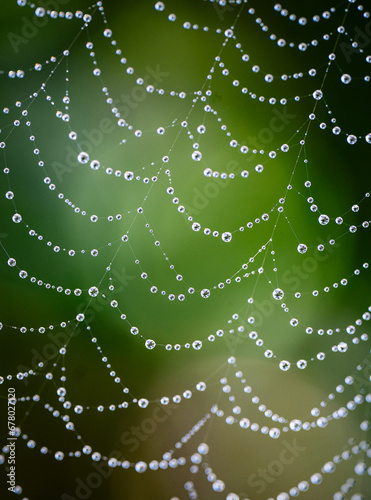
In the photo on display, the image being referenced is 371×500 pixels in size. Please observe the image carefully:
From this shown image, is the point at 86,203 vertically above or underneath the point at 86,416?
above

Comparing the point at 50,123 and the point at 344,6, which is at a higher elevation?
the point at 344,6

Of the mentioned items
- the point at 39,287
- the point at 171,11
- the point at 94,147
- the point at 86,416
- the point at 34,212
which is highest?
the point at 171,11

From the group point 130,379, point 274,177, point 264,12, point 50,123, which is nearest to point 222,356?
point 130,379

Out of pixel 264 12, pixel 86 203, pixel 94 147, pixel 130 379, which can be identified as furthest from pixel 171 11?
pixel 130 379

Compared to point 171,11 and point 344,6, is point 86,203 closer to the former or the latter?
point 171,11

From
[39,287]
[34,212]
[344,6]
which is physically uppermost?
[344,6]

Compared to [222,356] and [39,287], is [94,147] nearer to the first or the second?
[39,287]
